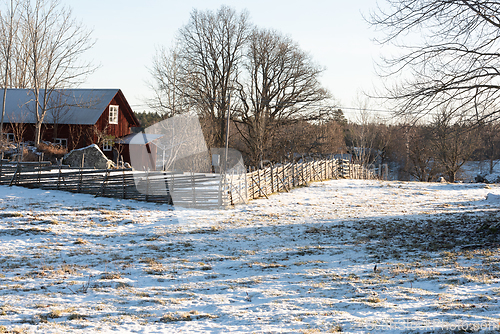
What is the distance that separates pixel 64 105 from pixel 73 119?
1.21m

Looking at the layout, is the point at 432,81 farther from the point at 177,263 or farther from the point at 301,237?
the point at 177,263

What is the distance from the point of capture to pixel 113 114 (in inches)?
1211

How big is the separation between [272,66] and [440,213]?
832 inches

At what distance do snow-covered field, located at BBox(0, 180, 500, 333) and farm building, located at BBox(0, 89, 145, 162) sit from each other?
1527cm

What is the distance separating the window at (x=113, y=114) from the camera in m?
30.5

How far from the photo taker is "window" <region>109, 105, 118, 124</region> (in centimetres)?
3054

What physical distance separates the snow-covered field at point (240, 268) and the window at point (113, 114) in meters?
16.5

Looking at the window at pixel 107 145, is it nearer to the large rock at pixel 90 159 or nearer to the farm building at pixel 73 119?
the farm building at pixel 73 119

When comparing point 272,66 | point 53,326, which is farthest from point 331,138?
point 53,326

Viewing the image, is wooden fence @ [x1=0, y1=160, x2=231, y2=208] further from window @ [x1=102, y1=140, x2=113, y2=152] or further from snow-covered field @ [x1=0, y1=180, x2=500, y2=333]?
window @ [x1=102, y1=140, x2=113, y2=152]

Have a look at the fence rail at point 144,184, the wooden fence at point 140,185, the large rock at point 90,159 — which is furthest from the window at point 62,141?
the wooden fence at point 140,185

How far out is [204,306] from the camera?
5.69 m

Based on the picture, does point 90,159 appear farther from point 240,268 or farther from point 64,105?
point 240,268

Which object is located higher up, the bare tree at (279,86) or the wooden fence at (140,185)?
the bare tree at (279,86)
